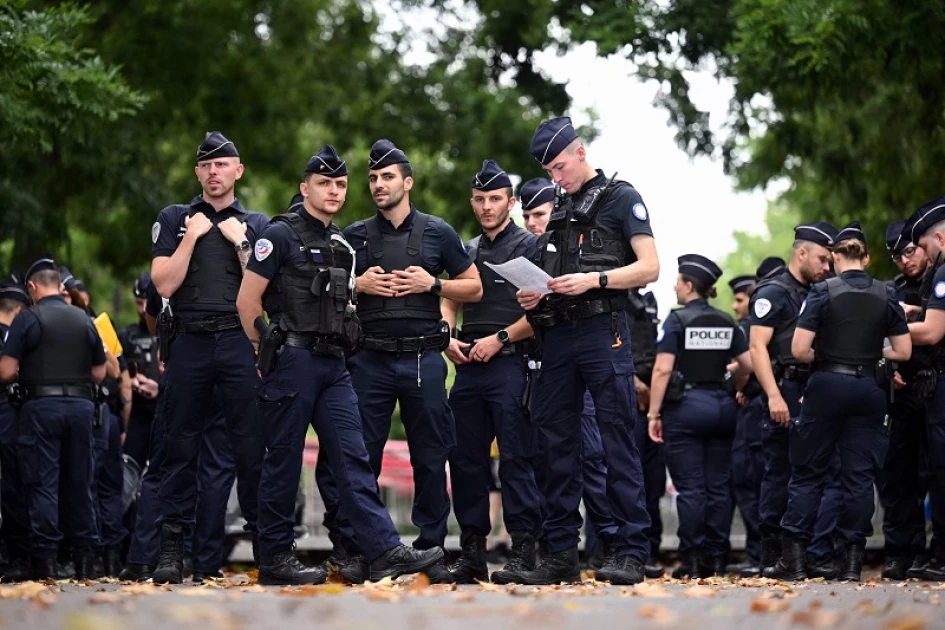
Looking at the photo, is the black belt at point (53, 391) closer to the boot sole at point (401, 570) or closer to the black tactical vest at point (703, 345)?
the boot sole at point (401, 570)

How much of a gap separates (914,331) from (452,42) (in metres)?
14.3

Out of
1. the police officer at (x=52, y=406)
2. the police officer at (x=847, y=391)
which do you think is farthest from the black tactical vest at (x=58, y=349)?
the police officer at (x=847, y=391)

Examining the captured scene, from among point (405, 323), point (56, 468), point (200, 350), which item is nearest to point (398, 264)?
point (405, 323)

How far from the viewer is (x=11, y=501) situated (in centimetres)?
1241

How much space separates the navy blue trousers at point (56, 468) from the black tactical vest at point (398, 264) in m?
3.13

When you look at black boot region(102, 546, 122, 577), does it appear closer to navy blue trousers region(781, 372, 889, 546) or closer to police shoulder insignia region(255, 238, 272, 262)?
police shoulder insignia region(255, 238, 272, 262)

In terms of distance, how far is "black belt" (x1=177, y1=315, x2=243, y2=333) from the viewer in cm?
982

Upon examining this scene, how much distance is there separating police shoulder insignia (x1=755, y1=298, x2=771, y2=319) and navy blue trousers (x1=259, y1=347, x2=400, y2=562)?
3747mm

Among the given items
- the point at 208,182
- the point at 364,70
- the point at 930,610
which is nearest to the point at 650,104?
the point at 364,70

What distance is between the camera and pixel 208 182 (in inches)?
395

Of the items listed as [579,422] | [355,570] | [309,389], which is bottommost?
[355,570]

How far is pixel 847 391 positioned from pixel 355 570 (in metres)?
3.50

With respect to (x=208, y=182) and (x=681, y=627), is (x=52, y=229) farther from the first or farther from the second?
(x=681, y=627)

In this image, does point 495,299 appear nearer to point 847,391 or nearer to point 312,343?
point 312,343
